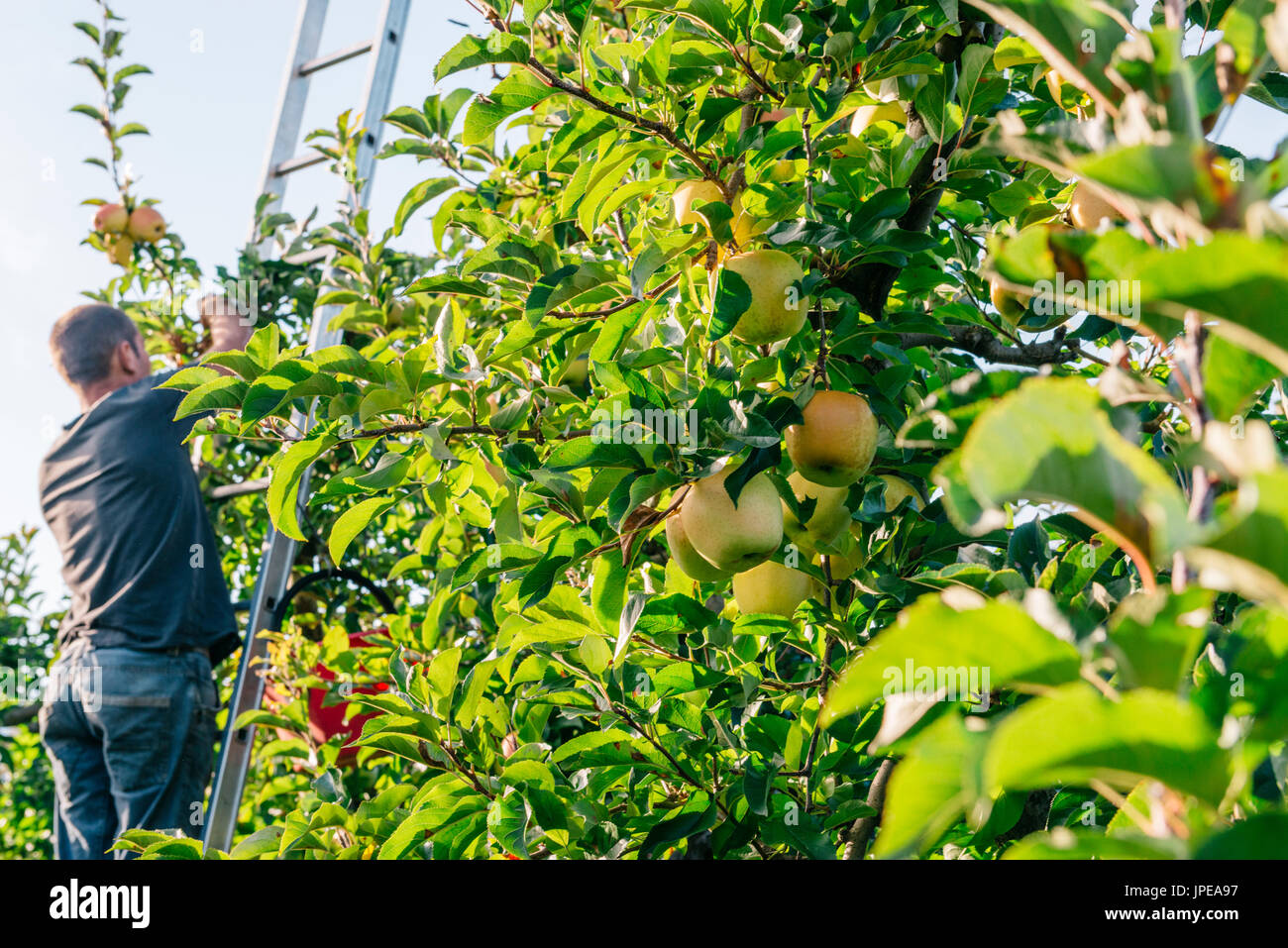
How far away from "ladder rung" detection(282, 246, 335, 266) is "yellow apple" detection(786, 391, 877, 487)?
2.18 meters

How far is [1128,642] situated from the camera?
1.18ft

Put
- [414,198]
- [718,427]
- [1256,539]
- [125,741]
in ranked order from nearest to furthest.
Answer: [1256,539] < [718,427] < [414,198] < [125,741]

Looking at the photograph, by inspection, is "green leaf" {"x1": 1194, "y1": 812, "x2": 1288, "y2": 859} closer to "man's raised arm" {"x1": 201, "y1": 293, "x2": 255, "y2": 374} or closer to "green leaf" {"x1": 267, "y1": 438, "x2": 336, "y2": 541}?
"green leaf" {"x1": 267, "y1": 438, "x2": 336, "y2": 541}

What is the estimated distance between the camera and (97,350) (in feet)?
9.84

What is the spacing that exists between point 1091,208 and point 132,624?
241cm

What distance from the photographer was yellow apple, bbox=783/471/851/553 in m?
1.16

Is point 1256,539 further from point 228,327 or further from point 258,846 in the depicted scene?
point 228,327

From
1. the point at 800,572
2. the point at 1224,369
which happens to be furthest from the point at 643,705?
the point at 1224,369

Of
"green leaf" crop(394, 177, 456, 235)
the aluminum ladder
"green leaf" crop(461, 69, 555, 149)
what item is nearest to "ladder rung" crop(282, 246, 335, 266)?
the aluminum ladder

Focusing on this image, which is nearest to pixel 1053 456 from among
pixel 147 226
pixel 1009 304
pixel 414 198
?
pixel 1009 304

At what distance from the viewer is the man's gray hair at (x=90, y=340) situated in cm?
300

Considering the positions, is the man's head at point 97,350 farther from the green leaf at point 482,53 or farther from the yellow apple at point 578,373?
the green leaf at point 482,53
